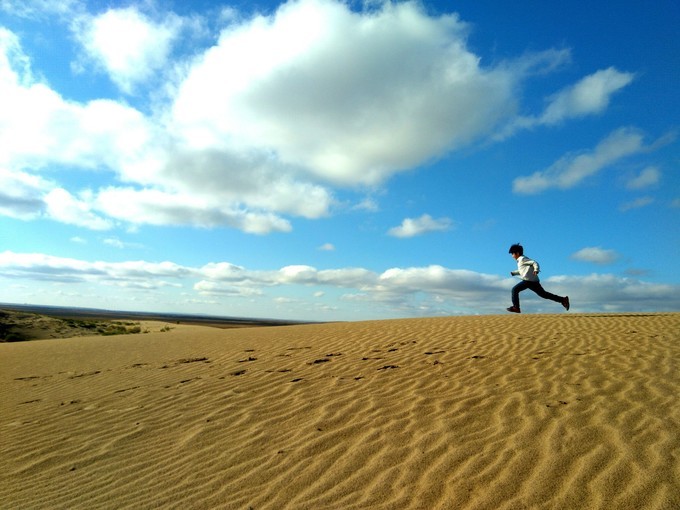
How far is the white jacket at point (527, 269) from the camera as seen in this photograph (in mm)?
11422

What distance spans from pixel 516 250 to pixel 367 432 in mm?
9026

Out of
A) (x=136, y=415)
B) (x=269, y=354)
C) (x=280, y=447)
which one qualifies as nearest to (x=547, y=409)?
(x=280, y=447)

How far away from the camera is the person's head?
463 inches

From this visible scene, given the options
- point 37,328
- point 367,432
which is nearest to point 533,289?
point 367,432

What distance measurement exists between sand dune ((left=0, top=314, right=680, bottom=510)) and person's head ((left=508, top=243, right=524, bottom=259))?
142 inches

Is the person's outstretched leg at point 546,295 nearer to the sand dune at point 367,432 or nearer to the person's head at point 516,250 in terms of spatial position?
the person's head at point 516,250

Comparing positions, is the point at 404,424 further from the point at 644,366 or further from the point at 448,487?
the point at 644,366

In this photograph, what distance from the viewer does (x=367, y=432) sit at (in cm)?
436

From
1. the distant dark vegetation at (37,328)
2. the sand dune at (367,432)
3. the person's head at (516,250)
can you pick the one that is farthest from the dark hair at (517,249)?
the distant dark vegetation at (37,328)

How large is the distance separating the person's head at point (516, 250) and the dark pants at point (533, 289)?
0.76 meters

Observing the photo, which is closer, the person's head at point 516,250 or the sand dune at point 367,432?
the sand dune at point 367,432

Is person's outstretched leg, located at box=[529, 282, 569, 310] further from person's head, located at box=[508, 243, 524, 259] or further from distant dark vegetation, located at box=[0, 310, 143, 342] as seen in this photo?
distant dark vegetation, located at box=[0, 310, 143, 342]

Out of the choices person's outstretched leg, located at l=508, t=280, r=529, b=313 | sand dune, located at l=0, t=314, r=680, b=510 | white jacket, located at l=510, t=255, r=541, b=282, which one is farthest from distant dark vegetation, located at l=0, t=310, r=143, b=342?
white jacket, located at l=510, t=255, r=541, b=282

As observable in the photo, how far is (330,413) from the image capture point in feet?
16.5
